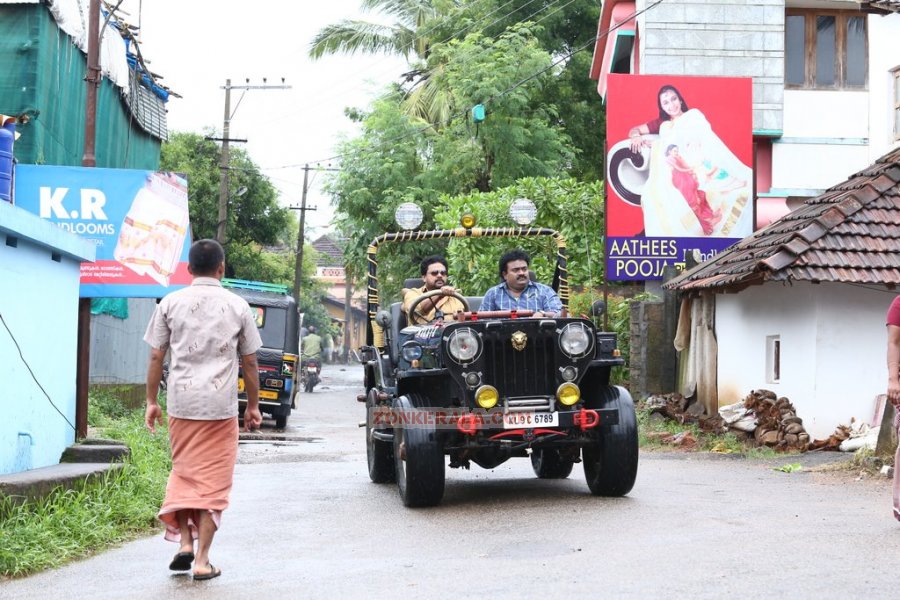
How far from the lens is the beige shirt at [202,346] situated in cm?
676

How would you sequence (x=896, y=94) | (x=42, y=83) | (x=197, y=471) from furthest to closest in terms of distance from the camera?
(x=896, y=94) → (x=42, y=83) → (x=197, y=471)

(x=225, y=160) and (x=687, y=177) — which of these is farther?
(x=225, y=160)

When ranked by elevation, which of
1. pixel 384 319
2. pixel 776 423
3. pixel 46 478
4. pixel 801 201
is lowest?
pixel 46 478

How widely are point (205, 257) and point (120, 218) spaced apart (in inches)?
259

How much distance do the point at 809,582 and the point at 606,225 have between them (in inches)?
591

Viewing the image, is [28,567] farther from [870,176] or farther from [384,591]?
[870,176]

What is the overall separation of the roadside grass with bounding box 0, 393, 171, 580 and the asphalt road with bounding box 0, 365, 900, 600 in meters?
0.18

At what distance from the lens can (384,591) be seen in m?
6.04

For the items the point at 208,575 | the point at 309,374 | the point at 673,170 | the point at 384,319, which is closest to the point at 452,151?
the point at 309,374

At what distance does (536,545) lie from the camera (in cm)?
732

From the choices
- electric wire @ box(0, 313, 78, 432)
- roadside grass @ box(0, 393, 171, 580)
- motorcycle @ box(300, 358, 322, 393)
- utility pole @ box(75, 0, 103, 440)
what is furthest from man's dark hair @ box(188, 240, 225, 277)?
motorcycle @ box(300, 358, 322, 393)

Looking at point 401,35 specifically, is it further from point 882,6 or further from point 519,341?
point 519,341

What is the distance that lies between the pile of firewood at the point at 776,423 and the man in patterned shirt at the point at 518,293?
557cm

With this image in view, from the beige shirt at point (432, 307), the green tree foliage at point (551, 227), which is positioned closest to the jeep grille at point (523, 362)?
the beige shirt at point (432, 307)
